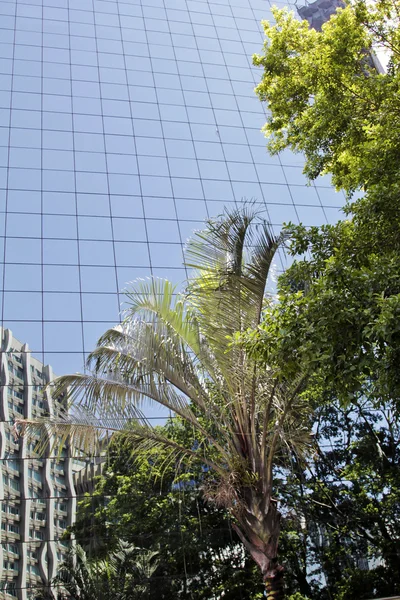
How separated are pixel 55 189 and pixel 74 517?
11.4m

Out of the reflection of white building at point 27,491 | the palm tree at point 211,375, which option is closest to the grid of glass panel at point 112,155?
the reflection of white building at point 27,491

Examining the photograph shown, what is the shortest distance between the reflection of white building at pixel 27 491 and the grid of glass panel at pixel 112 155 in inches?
33.4

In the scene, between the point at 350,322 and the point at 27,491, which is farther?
the point at 27,491

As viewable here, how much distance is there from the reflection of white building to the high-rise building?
8 centimetres

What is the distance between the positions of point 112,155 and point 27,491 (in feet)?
42.3

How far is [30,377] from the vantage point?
16453 mm

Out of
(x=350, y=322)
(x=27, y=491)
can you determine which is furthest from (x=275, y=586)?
(x=27, y=491)

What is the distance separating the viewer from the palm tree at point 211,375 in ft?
31.9

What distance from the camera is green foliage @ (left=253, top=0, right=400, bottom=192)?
9.27 m

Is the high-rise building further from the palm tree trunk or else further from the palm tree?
the palm tree trunk

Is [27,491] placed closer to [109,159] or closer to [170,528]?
[170,528]

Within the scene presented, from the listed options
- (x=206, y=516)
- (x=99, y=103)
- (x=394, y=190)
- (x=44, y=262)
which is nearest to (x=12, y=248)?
(x=44, y=262)

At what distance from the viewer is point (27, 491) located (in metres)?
14.7

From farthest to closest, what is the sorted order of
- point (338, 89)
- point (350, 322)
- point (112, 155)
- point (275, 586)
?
point (112, 155)
point (338, 89)
point (275, 586)
point (350, 322)
